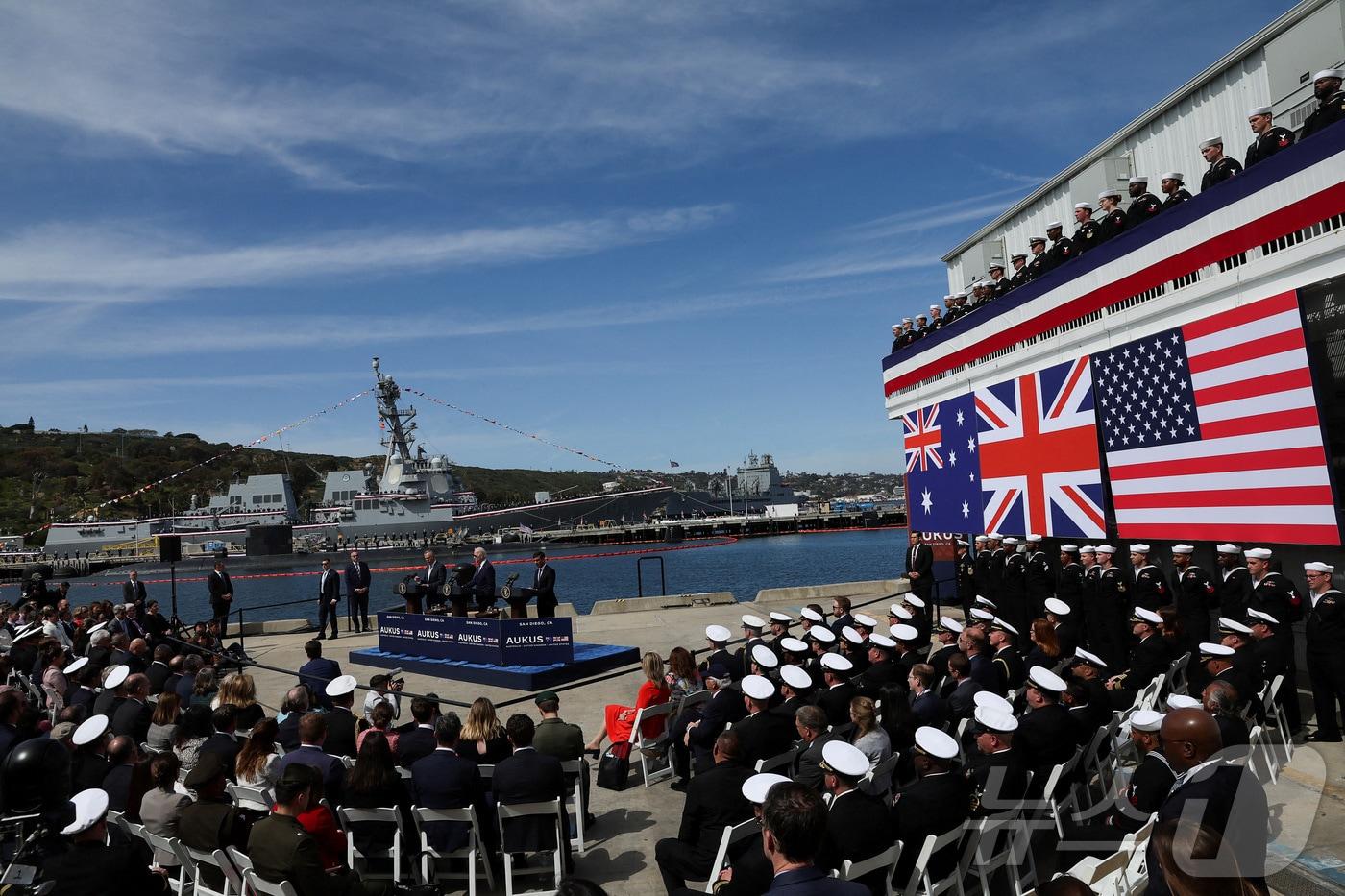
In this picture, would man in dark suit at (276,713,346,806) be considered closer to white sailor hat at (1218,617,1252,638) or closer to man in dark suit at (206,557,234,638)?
white sailor hat at (1218,617,1252,638)

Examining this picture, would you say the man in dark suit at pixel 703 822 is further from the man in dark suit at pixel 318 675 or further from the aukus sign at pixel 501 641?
the aukus sign at pixel 501 641

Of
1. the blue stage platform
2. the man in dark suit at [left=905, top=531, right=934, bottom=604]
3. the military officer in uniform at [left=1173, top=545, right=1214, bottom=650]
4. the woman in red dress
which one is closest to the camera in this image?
the woman in red dress

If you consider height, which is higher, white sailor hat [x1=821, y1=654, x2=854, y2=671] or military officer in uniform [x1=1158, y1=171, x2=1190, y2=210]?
military officer in uniform [x1=1158, y1=171, x2=1190, y2=210]

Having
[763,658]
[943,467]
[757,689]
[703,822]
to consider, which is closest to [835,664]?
[763,658]

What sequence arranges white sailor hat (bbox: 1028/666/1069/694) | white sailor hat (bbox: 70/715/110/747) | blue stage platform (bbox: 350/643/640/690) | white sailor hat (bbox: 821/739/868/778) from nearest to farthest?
white sailor hat (bbox: 821/739/868/778), white sailor hat (bbox: 1028/666/1069/694), white sailor hat (bbox: 70/715/110/747), blue stage platform (bbox: 350/643/640/690)

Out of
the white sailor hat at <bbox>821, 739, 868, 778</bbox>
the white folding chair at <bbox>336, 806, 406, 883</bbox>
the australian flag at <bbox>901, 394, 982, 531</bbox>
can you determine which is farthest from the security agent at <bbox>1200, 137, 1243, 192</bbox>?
the white folding chair at <bbox>336, 806, 406, 883</bbox>

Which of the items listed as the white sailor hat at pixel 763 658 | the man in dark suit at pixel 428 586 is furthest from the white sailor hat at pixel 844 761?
the man in dark suit at pixel 428 586

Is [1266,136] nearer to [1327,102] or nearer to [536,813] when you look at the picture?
[1327,102]

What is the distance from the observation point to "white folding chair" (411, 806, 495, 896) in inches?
188

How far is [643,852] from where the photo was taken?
5.68 m

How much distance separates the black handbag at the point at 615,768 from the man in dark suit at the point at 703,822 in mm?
2561

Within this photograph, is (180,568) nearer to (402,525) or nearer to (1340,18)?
(402,525)

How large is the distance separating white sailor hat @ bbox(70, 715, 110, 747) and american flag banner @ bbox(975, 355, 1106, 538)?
11389 millimetres

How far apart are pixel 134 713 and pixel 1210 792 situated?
24.3 ft
